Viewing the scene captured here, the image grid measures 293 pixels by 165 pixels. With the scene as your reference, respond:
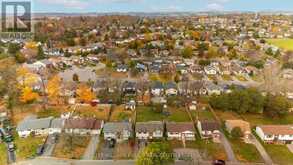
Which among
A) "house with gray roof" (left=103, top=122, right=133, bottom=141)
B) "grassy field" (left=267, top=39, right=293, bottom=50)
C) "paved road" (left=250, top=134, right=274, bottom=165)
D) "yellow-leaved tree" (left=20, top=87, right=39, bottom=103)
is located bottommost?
"paved road" (left=250, top=134, right=274, bottom=165)

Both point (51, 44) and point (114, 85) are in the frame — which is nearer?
point (114, 85)

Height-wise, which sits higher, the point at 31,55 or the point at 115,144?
the point at 31,55

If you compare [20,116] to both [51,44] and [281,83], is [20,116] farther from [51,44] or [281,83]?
[51,44]

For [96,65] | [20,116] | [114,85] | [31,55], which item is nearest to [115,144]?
[20,116]

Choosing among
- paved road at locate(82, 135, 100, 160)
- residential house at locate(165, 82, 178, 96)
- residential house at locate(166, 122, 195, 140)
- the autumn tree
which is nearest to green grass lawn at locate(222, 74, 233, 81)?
residential house at locate(165, 82, 178, 96)

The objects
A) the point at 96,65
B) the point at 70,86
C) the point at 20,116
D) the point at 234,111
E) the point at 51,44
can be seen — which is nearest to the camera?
the point at 20,116

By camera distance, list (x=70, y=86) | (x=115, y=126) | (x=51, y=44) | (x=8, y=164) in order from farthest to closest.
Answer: (x=51, y=44)
(x=70, y=86)
(x=115, y=126)
(x=8, y=164)

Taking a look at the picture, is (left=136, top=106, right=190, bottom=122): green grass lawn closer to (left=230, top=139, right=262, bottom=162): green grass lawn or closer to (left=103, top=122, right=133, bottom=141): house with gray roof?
(left=103, top=122, right=133, bottom=141): house with gray roof
